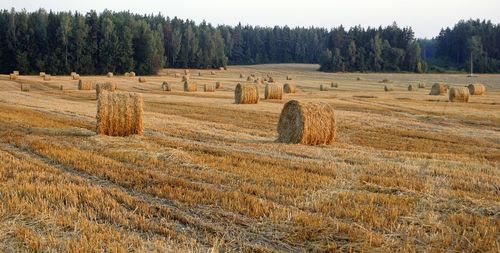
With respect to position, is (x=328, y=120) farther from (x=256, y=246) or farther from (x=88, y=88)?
(x=88, y=88)

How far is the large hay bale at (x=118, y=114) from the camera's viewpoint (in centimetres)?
Result: 1462

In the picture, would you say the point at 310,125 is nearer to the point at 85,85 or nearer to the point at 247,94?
the point at 247,94

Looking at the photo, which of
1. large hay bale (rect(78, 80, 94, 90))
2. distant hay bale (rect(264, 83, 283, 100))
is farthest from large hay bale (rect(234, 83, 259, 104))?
large hay bale (rect(78, 80, 94, 90))

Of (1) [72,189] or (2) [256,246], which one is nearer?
(2) [256,246]

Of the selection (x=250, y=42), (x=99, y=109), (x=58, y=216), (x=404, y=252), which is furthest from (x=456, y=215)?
(x=250, y=42)

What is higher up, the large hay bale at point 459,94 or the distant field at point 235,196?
the large hay bale at point 459,94

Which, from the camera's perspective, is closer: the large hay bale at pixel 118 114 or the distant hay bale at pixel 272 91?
the large hay bale at pixel 118 114

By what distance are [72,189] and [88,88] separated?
127 feet

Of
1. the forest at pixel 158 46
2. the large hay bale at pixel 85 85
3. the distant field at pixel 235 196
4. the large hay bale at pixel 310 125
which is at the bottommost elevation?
the distant field at pixel 235 196

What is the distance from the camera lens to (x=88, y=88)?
4459 centimetres

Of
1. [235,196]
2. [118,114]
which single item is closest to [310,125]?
[118,114]

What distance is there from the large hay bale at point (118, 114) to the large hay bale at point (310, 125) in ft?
13.5

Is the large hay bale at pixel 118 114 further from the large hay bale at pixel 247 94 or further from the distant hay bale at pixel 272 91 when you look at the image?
the distant hay bale at pixel 272 91

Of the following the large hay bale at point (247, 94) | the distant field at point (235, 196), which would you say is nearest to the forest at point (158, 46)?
the large hay bale at point (247, 94)
